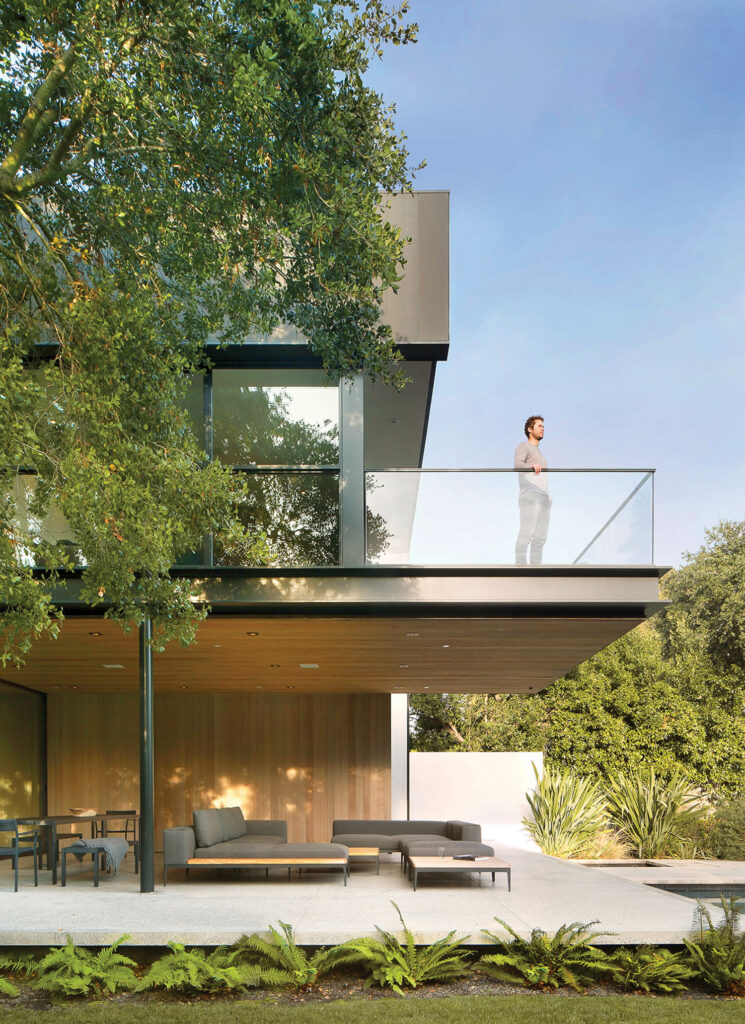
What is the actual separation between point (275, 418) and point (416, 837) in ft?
18.1

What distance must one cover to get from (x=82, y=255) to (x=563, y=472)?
4.73 metres

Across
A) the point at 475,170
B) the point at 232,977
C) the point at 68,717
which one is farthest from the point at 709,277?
the point at 232,977

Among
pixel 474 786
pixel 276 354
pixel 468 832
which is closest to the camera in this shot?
pixel 276 354

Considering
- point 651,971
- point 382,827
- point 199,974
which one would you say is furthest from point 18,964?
point 382,827

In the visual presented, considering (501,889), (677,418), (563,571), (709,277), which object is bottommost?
(501,889)

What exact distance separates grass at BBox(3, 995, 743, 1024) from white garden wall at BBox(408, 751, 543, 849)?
40.7 feet

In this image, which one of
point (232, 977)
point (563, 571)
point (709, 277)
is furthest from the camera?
point (709, 277)

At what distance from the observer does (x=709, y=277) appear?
46938 millimetres

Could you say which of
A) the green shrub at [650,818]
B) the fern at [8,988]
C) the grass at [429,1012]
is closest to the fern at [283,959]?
the grass at [429,1012]

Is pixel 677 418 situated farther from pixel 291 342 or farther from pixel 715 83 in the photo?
pixel 291 342

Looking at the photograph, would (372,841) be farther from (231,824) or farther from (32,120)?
(32,120)

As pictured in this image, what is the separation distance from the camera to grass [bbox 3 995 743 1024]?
5.36 meters

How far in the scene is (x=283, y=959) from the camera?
19.7ft

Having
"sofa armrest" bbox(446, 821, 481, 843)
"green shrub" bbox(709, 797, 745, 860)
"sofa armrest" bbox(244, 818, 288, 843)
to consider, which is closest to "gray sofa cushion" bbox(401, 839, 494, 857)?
"sofa armrest" bbox(446, 821, 481, 843)
